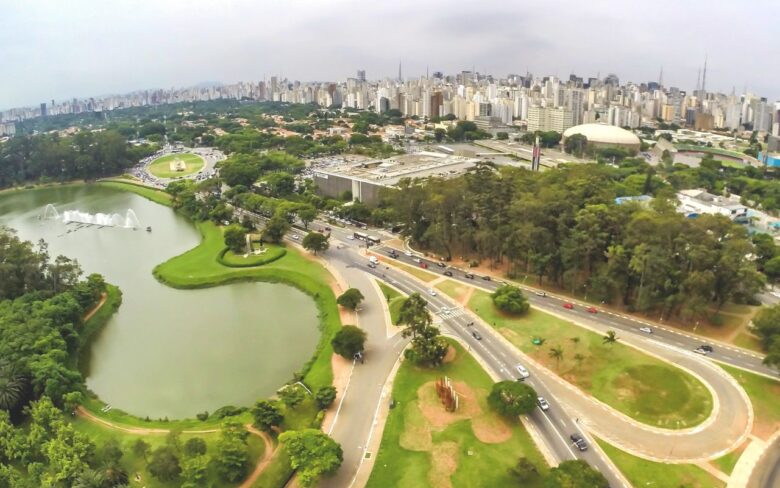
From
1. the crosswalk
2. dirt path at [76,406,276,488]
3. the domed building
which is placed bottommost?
dirt path at [76,406,276,488]

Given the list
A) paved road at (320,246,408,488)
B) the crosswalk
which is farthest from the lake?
the crosswalk

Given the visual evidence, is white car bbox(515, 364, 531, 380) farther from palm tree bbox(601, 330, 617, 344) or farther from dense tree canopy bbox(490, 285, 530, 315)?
dense tree canopy bbox(490, 285, 530, 315)

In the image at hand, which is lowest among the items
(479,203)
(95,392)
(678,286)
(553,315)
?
(95,392)

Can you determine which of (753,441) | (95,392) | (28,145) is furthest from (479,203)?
(28,145)

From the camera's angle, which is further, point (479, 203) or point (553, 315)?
point (479, 203)

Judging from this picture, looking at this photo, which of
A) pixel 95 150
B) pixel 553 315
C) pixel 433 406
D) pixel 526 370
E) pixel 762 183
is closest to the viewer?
pixel 433 406

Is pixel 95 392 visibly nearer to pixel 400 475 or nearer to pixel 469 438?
pixel 400 475

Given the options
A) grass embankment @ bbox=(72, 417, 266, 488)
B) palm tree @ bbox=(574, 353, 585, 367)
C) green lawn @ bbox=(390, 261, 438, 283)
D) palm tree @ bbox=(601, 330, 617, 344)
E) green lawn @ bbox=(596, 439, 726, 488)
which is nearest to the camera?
green lawn @ bbox=(596, 439, 726, 488)

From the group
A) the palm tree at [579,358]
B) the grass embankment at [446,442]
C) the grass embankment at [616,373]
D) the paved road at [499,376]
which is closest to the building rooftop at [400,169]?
the paved road at [499,376]

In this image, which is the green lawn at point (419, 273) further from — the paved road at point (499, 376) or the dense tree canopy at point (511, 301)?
the dense tree canopy at point (511, 301)
